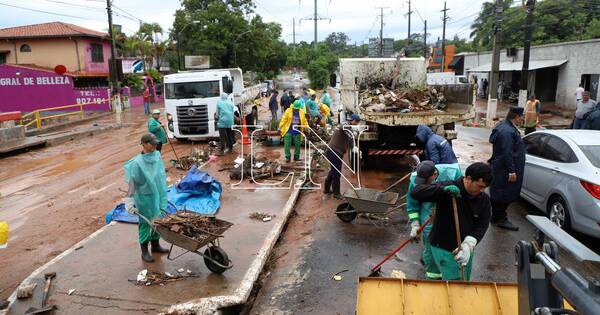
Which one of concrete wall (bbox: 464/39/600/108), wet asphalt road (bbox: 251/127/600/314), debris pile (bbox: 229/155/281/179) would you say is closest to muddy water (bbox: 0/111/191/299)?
debris pile (bbox: 229/155/281/179)

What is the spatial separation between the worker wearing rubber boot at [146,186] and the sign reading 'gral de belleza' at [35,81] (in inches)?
974

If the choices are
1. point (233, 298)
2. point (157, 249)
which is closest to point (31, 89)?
point (157, 249)

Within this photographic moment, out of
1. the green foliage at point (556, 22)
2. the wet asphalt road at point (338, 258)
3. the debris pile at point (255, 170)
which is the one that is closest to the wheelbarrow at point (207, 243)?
the wet asphalt road at point (338, 258)

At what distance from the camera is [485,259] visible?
236 inches

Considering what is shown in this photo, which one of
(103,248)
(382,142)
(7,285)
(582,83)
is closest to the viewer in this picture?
(7,285)

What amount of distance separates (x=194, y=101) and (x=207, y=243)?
1050cm

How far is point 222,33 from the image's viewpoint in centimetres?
3956

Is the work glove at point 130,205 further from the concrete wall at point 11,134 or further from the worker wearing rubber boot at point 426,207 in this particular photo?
the concrete wall at point 11,134

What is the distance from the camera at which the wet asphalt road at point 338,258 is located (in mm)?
5125

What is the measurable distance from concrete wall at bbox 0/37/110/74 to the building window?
57 cm

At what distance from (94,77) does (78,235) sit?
3076 cm

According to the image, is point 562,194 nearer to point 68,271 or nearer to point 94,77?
point 68,271

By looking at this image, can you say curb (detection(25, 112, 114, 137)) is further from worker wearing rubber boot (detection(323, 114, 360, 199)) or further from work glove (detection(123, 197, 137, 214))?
work glove (detection(123, 197, 137, 214))

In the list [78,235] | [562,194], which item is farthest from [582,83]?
[78,235]
